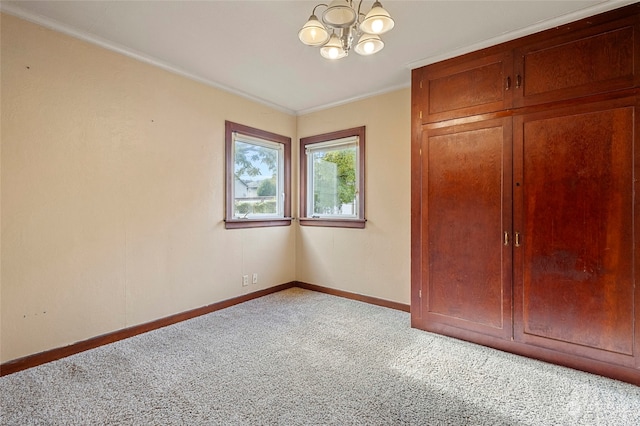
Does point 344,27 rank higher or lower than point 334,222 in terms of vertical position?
higher

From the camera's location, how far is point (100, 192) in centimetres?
251

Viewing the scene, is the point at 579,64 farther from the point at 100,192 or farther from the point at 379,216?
the point at 100,192

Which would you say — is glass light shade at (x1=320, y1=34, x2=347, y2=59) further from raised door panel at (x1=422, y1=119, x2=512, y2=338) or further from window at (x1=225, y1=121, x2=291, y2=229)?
window at (x1=225, y1=121, x2=291, y2=229)

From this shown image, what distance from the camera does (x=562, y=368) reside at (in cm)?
217

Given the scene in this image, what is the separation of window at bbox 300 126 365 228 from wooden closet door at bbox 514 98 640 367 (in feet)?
5.82

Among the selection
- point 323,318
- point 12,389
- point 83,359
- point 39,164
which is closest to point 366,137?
point 323,318

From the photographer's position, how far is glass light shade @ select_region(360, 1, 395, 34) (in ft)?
5.68

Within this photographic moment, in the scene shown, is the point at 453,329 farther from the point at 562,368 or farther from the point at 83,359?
the point at 83,359

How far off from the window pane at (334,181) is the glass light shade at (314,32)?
1.99 metres

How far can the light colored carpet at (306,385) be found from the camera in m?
1.66

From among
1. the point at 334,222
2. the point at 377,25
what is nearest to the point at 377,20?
the point at 377,25

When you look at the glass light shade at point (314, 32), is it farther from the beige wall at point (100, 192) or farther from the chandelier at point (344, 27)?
the beige wall at point (100, 192)

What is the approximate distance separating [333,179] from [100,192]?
2.57 m

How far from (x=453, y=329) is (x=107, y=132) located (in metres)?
3.41
